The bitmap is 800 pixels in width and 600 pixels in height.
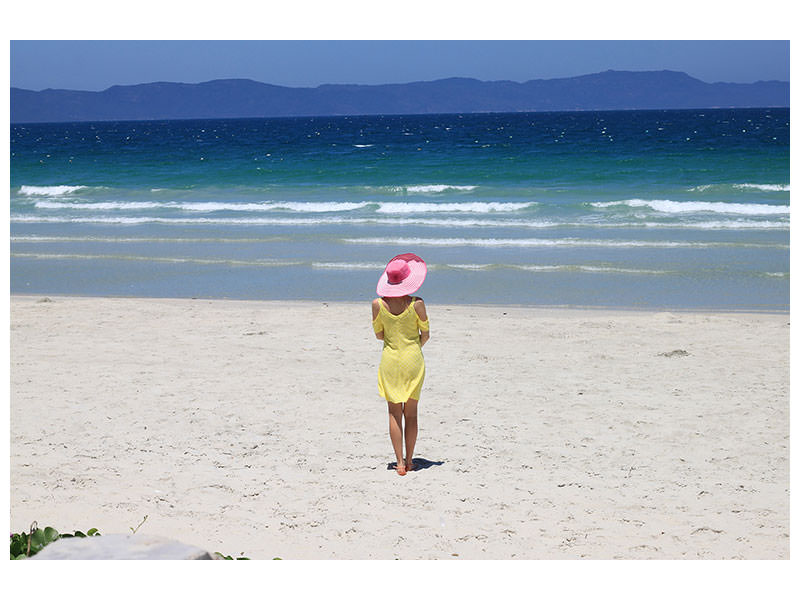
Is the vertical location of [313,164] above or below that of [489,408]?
above

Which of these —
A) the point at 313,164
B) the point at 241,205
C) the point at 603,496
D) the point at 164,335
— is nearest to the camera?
the point at 603,496

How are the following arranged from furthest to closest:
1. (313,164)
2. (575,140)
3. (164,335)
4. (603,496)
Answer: (575,140) < (313,164) < (164,335) < (603,496)

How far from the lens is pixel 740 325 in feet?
33.7

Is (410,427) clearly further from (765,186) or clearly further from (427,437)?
(765,186)

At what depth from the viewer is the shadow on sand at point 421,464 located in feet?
20.6

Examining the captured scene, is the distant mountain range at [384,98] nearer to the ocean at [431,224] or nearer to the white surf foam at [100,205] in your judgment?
the ocean at [431,224]

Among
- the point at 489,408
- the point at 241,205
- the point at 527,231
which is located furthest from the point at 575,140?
the point at 489,408

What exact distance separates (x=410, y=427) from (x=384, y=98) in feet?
245

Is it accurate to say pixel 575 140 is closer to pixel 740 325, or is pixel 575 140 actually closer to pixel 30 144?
pixel 30 144

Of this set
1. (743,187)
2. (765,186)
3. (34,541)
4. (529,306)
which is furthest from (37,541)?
(765,186)

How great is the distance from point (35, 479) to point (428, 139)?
47.7 metres

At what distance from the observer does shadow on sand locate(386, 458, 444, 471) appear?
20.6 ft

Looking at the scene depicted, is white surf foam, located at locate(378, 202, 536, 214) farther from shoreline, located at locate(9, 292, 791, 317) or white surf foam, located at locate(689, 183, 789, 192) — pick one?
shoreline, located at locate(9, 292, 791, 317)

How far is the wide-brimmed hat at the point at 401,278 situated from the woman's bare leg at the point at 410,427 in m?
0.72
